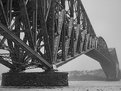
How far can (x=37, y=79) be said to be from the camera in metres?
19.0

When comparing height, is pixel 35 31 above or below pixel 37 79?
above

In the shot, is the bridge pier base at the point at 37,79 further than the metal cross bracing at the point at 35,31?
Yes

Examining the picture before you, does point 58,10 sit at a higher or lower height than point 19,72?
higher

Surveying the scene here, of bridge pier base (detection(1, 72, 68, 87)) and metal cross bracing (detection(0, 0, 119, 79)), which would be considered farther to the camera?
bridge pier base (detection(1, 72, 68, 87))

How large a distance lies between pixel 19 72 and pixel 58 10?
6.73 m

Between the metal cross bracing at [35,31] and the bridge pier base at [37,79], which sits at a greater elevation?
the metal cross bracing at [35,31]

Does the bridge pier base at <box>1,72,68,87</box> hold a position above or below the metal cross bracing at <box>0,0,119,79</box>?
below

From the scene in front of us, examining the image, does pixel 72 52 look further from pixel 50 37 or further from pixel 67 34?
pixel 50 37

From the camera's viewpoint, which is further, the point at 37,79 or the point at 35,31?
the point at 37,79

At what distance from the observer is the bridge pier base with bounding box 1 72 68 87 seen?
18511 millimetres

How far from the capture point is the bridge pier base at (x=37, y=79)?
18511mm

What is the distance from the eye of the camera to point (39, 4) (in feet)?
49.7

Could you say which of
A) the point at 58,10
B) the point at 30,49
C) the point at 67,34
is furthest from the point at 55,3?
the point at 30,49

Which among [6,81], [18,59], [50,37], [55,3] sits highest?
[55,3]
